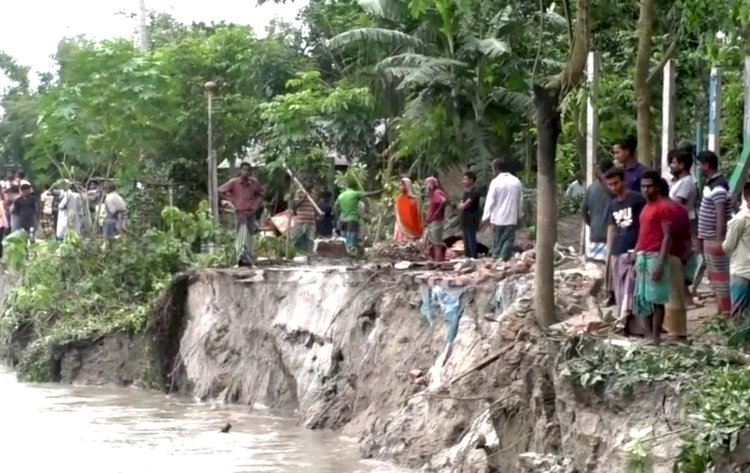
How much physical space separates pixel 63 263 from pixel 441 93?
7.22m

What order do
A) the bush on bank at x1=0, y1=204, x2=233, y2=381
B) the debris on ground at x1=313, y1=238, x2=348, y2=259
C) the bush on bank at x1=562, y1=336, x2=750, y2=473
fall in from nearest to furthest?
1. the bush on bank at x1=562, y1=336, x2=750, y2=473
2. the debris on ground at x1=313, y1=238, x2=348, y2=259
3. the bush on bank at x1=0, y1=204, x2=233, y2=381

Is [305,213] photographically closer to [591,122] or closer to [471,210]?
[471,210]

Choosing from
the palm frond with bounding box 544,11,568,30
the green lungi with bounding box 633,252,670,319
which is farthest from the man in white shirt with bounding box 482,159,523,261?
the palm frond with bounding box 544,11,568,30

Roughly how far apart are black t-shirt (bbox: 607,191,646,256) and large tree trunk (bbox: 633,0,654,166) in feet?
8.83

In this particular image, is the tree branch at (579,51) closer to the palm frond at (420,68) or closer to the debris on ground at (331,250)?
the debris on ground at (331,250)

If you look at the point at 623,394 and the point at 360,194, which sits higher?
the point at 360,194

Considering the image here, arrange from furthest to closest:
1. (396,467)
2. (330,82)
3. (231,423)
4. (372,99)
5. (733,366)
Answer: (330,82) → (372,99) → (231,423) → (396,467) → (733,366)

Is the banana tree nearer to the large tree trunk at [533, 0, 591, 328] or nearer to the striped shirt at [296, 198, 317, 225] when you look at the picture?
the striped shirt at [296, 198, 317, 225]

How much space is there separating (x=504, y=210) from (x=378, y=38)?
8.53m

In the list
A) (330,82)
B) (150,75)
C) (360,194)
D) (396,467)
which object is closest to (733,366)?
(396,467)

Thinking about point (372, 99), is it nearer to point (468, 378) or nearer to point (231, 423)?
point (231, 423)

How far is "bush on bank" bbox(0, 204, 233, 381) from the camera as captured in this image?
2319cm

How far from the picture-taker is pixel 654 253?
11.4 metres

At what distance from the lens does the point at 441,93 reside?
24.8 m
